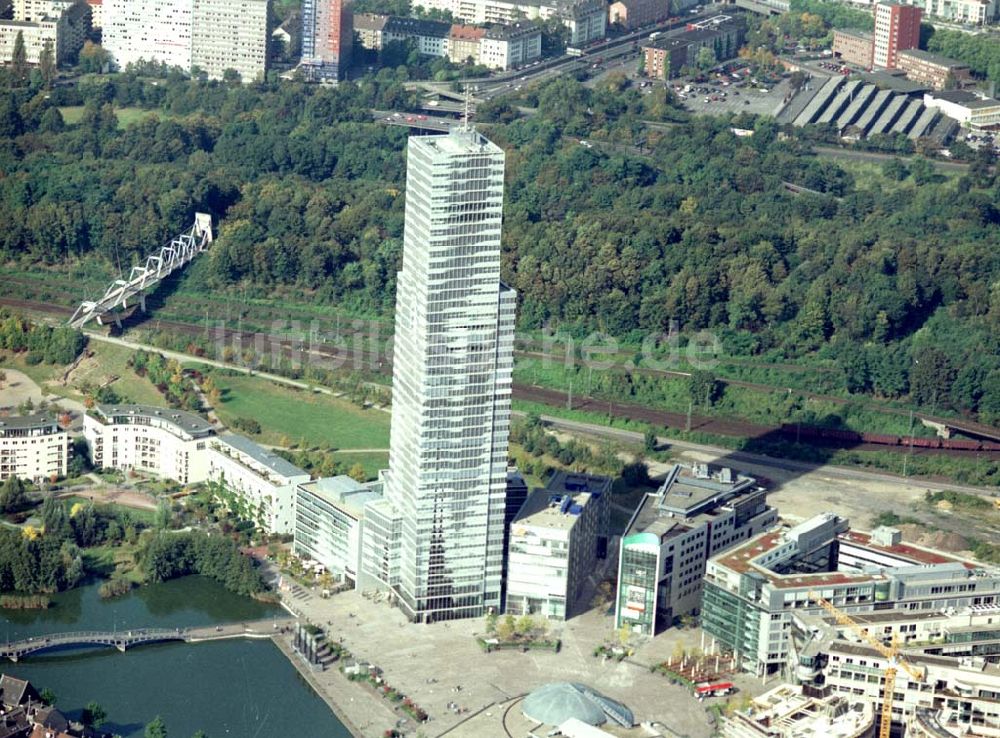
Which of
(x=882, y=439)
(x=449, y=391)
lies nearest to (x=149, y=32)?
(x=882, y=439)

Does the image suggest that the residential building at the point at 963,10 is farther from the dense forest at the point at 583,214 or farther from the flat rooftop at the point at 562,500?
the flat rooftop at the point at 562,500

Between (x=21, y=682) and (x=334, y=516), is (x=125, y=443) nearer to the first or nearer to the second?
(x=334, y=516)

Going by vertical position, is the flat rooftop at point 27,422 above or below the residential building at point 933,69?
below

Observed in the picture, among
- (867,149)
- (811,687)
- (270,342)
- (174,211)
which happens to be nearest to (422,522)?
(811,687)

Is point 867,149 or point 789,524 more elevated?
point 867,149

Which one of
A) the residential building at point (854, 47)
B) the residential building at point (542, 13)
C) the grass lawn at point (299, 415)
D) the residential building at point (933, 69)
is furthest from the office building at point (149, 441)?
the residential building at point (854, 47)

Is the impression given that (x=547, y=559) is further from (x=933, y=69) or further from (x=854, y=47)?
(x=854, y=47)

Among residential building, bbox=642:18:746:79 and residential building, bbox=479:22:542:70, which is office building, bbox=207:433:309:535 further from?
residential building, bbox=642:18:746:79
